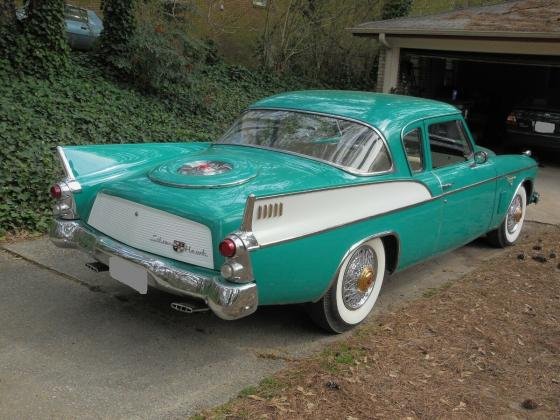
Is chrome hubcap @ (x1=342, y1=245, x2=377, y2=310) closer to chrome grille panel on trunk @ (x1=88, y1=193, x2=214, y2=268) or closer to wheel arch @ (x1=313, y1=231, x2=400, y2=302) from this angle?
wheel arch @ (x1=313, y1=231, x2=400, y2=302)

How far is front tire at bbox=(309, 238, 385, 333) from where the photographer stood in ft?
12.9

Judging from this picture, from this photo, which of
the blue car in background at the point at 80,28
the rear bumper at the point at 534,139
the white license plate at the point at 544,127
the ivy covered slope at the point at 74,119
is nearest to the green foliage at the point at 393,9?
the ivy covered slope at the point at 74,119

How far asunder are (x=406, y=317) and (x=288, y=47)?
1214 cm

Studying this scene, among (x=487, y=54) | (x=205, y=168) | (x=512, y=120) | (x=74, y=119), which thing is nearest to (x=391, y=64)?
(x=487, y=54)

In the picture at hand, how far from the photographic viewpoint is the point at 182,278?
336 centimetres

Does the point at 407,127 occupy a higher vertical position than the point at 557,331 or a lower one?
higher

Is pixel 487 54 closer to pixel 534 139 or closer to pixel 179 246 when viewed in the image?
pixel 534 139

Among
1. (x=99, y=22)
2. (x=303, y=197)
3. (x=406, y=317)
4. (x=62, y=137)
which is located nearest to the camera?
(x=303, y=197)

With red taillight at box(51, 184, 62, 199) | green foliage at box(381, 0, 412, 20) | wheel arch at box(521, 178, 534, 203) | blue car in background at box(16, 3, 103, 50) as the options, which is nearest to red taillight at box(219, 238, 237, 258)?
red taillight at box(51, 184, 62, 199)

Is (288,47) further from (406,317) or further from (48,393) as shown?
(48,393)

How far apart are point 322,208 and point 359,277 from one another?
2.41ft

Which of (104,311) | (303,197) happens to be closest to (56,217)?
(104,311)

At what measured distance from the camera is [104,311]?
423 centimetres

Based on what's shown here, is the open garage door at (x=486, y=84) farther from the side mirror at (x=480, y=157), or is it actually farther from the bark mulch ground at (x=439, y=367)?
the bark mulch ground at (x=439, y=367)
